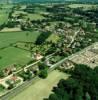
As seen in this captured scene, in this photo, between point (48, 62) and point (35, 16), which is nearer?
point (48, 62)

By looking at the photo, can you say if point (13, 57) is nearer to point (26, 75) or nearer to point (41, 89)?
point (26, 75)

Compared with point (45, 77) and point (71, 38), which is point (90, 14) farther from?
point (45, 77)

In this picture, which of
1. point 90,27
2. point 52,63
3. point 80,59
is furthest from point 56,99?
point 90,27

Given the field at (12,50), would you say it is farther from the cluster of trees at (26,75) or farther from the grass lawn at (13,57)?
the cluster of trees at (26,75)

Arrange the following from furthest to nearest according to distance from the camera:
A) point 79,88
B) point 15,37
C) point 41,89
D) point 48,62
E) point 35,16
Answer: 1. point 35,16
2. point 15,37
3. point 48,62
4. point 41,89
5. point 79,88

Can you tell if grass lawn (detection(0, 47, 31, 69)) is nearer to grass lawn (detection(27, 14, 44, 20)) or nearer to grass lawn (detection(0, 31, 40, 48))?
grass lawn (detection(0, 31, 40, 48))

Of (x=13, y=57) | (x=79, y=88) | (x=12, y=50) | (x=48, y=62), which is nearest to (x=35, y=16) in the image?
(x=12, y=50)

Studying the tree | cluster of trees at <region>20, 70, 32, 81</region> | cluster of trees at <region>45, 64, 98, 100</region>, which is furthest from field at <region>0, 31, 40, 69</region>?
cluster of trees at <region>45, 64, 98, 100</region>
